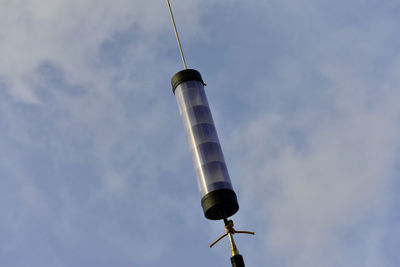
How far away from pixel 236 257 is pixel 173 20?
6319 millimetres

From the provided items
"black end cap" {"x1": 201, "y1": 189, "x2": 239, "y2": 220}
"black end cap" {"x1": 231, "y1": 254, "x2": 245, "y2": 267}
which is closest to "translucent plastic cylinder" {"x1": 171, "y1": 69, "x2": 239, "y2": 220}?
"black end cap" {"x1": 201, "y1": 189, "x2": 239, "y2": 220}

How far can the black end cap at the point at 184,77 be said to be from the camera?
9.10m

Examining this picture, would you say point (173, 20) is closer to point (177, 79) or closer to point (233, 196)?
point (177, 79)

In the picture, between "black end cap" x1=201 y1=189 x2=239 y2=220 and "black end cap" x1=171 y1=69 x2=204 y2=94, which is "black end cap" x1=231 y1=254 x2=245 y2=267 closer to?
"black end cap" x1=201 y1=189 x2=239 y2=220

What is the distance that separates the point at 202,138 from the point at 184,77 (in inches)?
62.5

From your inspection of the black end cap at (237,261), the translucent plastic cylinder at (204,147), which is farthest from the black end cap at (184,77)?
the black end cap at (237,261)

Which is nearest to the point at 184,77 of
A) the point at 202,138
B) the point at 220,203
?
the point at 202,138

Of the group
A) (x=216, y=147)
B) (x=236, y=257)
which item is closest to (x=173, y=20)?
(x=216, y=147)

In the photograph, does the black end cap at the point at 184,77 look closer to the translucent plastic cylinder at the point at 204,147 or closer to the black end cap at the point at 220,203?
the translucent plastic cylinder at the point at 204,147

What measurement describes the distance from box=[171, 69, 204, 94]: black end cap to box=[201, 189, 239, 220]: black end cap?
8.50 feet

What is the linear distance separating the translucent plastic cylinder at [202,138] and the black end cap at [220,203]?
97 millimetres

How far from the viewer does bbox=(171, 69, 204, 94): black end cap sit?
9102mm

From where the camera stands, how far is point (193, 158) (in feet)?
26.6

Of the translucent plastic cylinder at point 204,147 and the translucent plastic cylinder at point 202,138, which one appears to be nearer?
the translucent plastic cylinder at point 204,147
